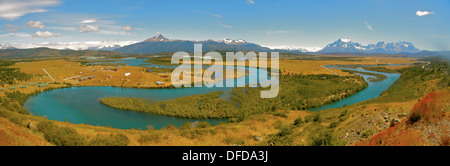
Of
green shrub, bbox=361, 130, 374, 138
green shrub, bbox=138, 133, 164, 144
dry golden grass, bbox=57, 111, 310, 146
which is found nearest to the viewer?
green shrub, bbox=361, 130, 374, 138

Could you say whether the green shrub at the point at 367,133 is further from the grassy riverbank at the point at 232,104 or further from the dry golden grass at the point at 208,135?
the grassy riverbank at the point at 232,104

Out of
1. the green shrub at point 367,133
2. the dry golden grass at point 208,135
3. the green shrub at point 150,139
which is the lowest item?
the dry golden grass at point 208,135

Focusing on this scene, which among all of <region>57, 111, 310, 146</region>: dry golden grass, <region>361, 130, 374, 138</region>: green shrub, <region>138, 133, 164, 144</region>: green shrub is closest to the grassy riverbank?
<region>57, 111, 310, 146</region>: dry golden grass

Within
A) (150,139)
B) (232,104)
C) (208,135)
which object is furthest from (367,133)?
(232,104)

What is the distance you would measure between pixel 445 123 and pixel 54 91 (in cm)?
8039

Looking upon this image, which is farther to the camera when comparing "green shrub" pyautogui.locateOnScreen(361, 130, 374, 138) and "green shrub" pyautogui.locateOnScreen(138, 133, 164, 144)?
"green shrub" pyautogui.locateOnScreen(138, 133, 164, 144)

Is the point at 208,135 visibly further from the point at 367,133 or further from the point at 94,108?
the point at 94,108

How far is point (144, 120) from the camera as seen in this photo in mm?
36750

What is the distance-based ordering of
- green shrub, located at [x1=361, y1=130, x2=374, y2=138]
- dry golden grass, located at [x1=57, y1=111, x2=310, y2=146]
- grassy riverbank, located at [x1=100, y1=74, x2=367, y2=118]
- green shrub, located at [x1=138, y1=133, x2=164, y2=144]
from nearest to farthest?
1. green shrub, located at [x1=361, y1=130, x2=374, y2=138]
2. green shrub, located at [x1=138, y1=133, x2=164, y2=144]
3. dry golden grass, located at [x1=57, y1=111, x2=310, y2=146]
4. grassy riverbank, located at [x1=100, y1=74, x2=367, y2=118]

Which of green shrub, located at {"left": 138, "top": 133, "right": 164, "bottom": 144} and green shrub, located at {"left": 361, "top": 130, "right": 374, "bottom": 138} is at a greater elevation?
green shrub, located at {"left": 361, "top": 130, "right": 374, "bottom": 138}

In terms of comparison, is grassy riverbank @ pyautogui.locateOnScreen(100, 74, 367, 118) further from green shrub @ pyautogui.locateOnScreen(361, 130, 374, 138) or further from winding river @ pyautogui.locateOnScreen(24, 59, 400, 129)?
green shrub @ pyautogui.locateOnScreen(361, 130, 374, 138)

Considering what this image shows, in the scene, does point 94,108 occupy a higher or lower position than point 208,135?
lower

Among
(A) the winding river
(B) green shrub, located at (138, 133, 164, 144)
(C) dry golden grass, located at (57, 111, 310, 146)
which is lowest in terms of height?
(A) the winding river

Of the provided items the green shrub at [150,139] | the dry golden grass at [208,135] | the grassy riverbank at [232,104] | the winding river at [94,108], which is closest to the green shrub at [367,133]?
the dry golden grass at [208,135]
